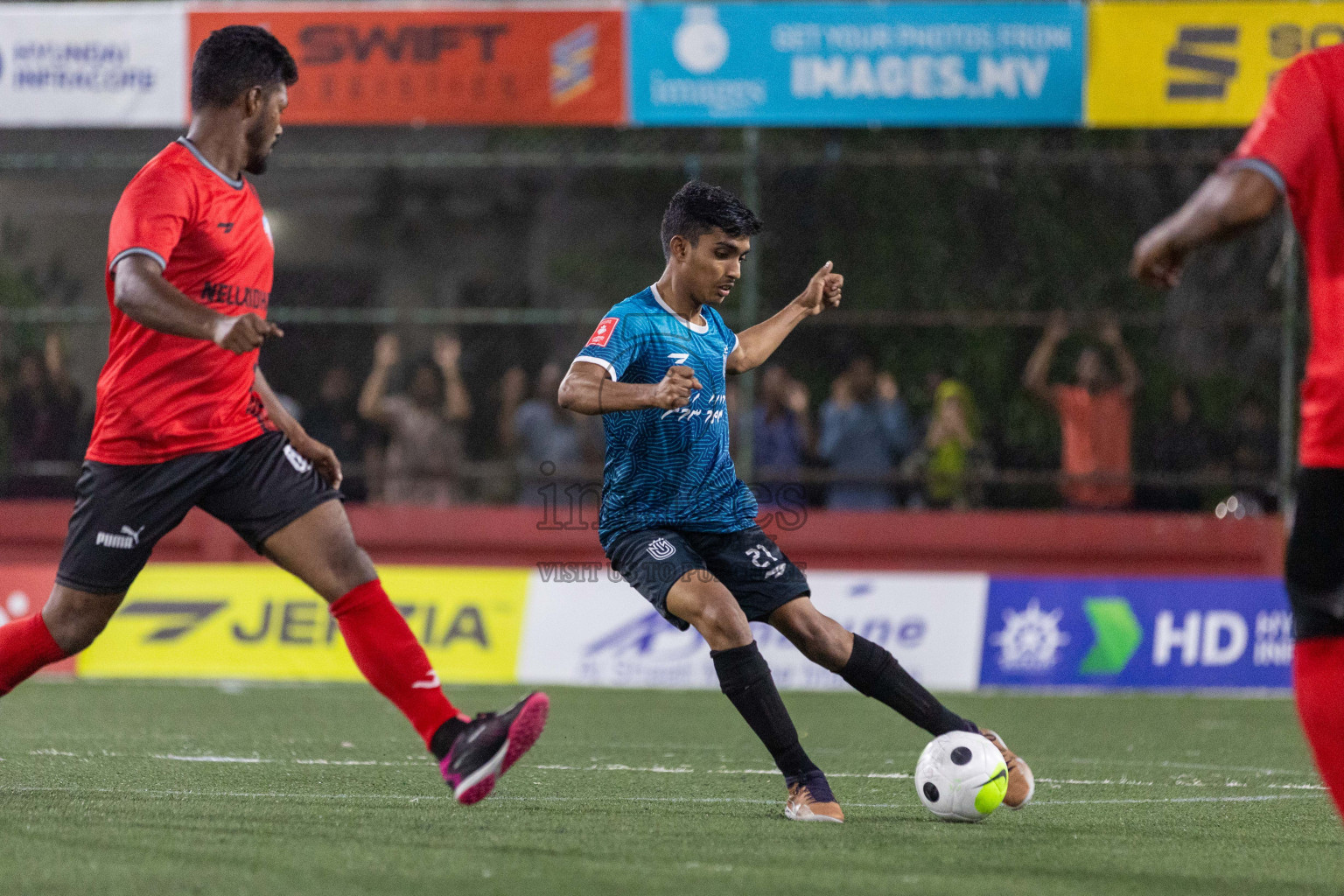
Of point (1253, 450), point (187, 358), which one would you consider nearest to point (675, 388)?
point (187, 358)

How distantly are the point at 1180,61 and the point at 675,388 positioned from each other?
911 centimetres

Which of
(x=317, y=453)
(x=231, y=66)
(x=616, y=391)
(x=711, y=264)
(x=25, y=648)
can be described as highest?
(x=231, y=66)

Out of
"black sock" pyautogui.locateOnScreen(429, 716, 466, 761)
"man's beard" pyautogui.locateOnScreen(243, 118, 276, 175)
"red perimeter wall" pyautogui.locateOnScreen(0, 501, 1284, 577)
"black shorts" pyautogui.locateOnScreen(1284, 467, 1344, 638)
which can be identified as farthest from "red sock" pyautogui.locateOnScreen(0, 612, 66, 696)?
"red perimeter wall" pyautogui.locateOnScreen(0, 501, 1284, 577)

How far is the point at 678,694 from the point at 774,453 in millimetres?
2972

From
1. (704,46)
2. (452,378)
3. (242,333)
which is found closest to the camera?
(242,333)

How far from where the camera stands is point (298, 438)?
17.3ft

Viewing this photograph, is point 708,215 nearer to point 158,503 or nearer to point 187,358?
point 187,358

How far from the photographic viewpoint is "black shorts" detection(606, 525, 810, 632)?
17.6ft

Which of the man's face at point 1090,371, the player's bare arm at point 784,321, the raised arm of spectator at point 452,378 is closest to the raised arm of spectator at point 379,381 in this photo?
the raised arm of spectator at point 452,378

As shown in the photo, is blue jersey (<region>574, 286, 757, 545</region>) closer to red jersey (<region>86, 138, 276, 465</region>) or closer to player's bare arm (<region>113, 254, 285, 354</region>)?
red jersey (<region>86, 138, 276, 465</region>)

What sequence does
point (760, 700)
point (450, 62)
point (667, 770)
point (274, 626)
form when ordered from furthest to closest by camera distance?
point (450, 62), point (274, 626), point (667, 770), point (760, 700)

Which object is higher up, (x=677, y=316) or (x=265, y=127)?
(x=265, y=127)

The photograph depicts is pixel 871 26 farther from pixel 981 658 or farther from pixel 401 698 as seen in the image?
pixel 401 698

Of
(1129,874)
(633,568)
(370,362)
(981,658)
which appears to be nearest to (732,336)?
(633,568)
